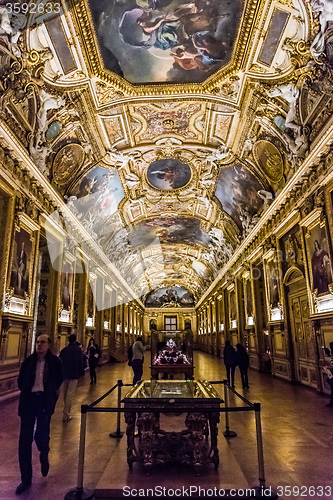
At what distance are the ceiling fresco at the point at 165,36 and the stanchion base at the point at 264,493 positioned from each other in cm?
993

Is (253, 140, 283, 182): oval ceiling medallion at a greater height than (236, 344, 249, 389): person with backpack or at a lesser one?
greater

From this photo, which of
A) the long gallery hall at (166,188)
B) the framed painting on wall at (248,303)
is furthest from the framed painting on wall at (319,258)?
the framed painting on wall at (248,303)

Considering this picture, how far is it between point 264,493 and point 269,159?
11.6 m

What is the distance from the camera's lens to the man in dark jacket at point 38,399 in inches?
157

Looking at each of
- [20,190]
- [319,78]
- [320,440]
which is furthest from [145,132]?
[320,440]

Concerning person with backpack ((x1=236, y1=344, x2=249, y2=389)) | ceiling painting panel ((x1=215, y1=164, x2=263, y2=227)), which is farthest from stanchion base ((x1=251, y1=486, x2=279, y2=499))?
ceiling painting panel ((x1=215, y1=164, x2=263, y2=227))

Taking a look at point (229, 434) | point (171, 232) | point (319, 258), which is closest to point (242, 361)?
point (319, 258)

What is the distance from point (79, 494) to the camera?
3.57 metres

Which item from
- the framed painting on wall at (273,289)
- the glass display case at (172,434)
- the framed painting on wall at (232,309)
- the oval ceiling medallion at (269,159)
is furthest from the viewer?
the framed painting on wall at (232,309)

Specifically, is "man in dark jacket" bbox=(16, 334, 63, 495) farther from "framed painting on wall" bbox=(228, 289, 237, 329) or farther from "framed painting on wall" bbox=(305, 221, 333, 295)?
"framed painting on wall" bbox=(228, 289, 237, 329)

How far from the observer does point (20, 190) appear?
994 cm

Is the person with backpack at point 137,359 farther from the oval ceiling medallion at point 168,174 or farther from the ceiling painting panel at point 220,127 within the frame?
the oval ceiling medallion at point 168,174

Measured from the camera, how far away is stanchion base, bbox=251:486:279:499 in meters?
3.54

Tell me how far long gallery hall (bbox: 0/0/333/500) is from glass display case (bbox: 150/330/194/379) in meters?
0.10
